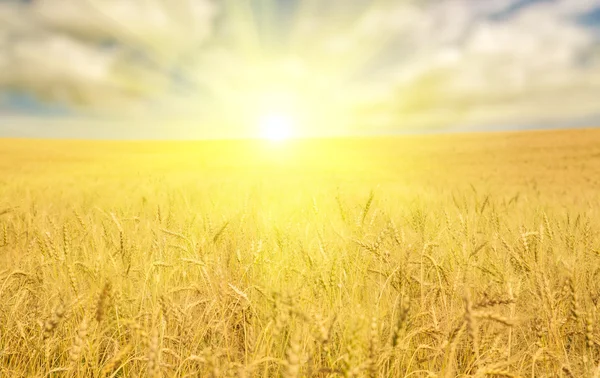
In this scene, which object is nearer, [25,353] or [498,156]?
[25,353]

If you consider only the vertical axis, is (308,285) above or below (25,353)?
above

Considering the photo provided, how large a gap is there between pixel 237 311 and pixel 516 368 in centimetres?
122

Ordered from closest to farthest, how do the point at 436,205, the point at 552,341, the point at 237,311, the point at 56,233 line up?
1. the point at 552,341
2. the point at 237,311
3. the point at 56,233
4. the point at 436,205

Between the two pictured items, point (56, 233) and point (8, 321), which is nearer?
point (8, 321)

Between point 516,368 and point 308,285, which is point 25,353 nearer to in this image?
point 308,285

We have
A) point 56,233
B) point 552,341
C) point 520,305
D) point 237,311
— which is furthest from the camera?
point 56,233

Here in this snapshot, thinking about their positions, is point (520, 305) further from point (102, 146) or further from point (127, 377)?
point (102, 146)

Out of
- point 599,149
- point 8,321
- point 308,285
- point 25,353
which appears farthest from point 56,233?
point 599,149

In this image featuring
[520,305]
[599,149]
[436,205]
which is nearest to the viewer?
[520,305]

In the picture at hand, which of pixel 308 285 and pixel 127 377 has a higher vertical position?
pixel 308 285

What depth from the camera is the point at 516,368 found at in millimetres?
1432

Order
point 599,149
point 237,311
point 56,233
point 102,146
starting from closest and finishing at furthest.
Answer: point 237,311, point 56,233, point 599,149, point 102,146

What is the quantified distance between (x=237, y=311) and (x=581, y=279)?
76.7 inches

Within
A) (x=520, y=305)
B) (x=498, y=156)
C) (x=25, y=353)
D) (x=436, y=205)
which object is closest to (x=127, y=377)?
(x=25, y=353)
